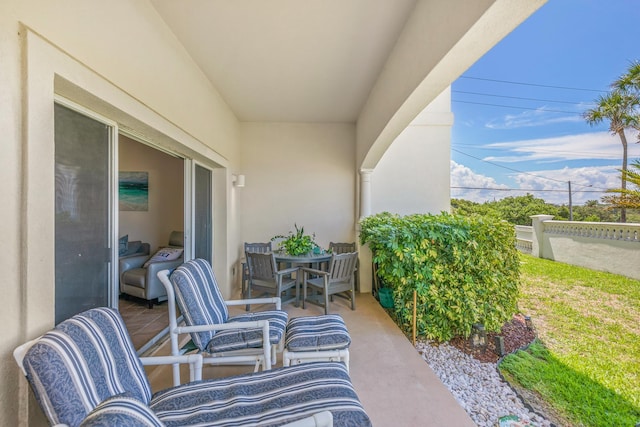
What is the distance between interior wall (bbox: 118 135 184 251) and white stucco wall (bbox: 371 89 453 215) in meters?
3.69

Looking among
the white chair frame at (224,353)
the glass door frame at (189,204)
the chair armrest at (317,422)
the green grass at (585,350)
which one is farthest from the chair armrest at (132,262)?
the green grass at (585,350)

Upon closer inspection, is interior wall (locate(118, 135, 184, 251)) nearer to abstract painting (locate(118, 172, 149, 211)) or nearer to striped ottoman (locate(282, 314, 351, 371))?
abstract painting (locate(118, 172, 149, 211))

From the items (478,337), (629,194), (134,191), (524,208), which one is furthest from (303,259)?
(524,208)

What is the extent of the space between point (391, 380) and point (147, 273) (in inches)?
132

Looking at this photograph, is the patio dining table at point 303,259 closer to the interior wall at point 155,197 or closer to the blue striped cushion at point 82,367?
the interior wall at point 155,197

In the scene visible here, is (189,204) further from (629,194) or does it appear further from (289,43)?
(629,194)

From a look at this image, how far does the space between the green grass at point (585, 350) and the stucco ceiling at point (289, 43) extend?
349 centimetres

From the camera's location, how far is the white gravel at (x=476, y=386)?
2.09 meters

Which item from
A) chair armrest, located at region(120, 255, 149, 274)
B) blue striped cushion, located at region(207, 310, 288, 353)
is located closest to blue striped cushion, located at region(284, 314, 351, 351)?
blue striped cushion, located at region(207, 310, 288, 353)

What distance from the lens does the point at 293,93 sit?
3754 millimetres

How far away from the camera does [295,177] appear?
518cm

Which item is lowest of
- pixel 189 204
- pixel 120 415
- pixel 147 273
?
pixel 147 273

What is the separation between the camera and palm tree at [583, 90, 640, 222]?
5.08 metres

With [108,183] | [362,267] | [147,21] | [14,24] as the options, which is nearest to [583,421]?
[362,267]
